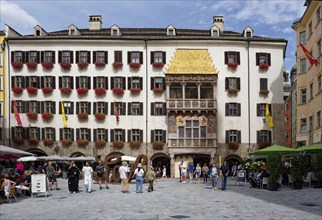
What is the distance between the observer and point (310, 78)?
40.4m

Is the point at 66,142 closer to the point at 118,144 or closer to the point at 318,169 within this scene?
the point at 118,144

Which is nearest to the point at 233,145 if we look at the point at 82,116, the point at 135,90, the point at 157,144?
Answer: the point at 157,144

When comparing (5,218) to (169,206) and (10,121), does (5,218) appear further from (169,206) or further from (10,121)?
(10,121)

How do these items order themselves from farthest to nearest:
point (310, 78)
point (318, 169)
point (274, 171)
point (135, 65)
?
point (135, 65) < point (310, 78) < point (318, 169) < point (274, 171)

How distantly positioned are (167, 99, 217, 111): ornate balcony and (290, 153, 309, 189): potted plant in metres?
23.3

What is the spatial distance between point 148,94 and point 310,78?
1876cm

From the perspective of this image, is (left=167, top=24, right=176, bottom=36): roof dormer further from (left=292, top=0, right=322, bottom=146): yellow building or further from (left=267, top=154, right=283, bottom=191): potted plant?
(left=267, top=154, right=283, bottom=191): potted plant

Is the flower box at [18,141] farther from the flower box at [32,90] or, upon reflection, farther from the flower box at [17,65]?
the flower box at [17,65]

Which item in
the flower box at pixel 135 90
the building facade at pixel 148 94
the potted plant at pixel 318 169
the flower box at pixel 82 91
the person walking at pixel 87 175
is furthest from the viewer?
the flower box at pixel 82 91

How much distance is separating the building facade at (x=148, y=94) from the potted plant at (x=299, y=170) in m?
22.5

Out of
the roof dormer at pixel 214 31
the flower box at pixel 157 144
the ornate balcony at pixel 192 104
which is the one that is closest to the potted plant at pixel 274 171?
the ornate balcony at pixel 192 104

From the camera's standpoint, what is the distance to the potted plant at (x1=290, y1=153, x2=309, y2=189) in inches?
1064

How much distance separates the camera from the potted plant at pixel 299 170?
88.6 ft

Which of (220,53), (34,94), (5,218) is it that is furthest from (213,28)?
(5,218)
